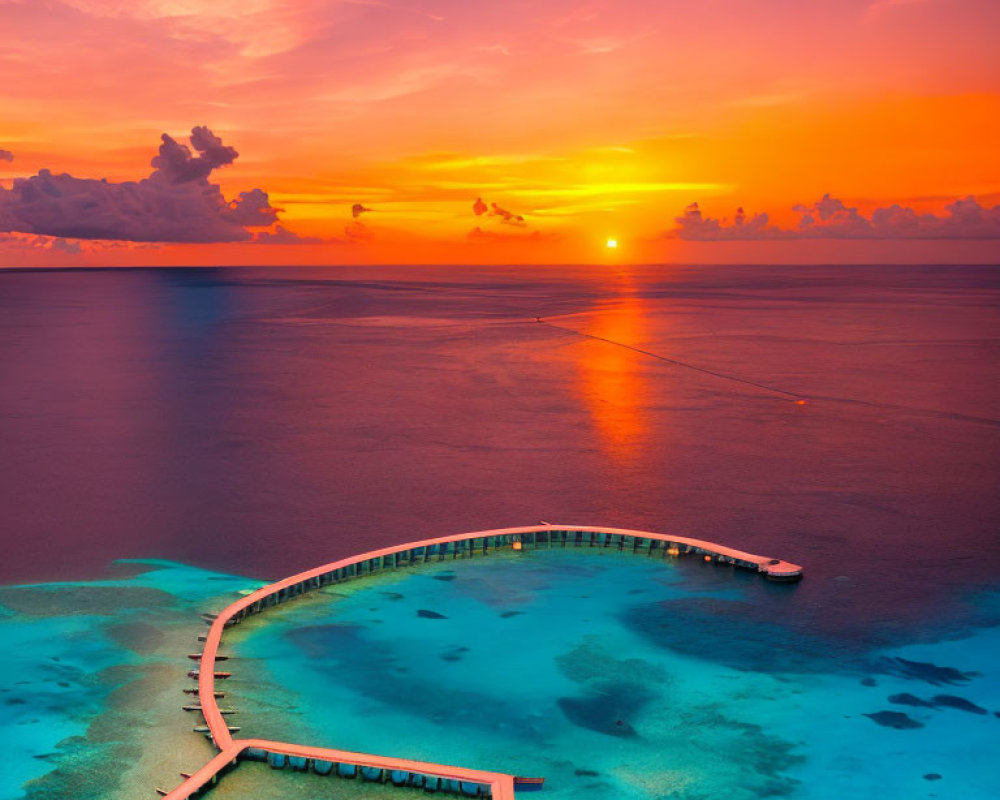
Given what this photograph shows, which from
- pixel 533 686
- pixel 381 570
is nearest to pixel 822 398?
pixel 381 570

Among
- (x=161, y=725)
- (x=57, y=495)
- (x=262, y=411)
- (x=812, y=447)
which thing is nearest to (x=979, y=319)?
(x=812, y=447)

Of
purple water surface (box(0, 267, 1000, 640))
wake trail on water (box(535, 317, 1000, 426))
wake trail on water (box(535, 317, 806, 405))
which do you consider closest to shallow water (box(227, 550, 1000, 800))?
purple water surface (box(0, 267, 1000, 640))

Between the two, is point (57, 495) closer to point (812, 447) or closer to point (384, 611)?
point (384, 611)

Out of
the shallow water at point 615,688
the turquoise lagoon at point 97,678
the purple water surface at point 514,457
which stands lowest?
the turquoise lagoon at point 97,678

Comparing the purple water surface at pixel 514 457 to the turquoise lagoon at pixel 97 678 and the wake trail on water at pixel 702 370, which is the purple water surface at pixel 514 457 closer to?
the wake trail on water at pixel 702 370

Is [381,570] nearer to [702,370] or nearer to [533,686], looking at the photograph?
[533,686]

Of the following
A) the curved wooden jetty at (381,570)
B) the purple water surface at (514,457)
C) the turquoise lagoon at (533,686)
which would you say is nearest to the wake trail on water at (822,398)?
the purple water surface at (514,457)

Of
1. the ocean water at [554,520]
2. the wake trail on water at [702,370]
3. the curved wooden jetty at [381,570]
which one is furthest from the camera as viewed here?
the wake trail on water at [702,370]
